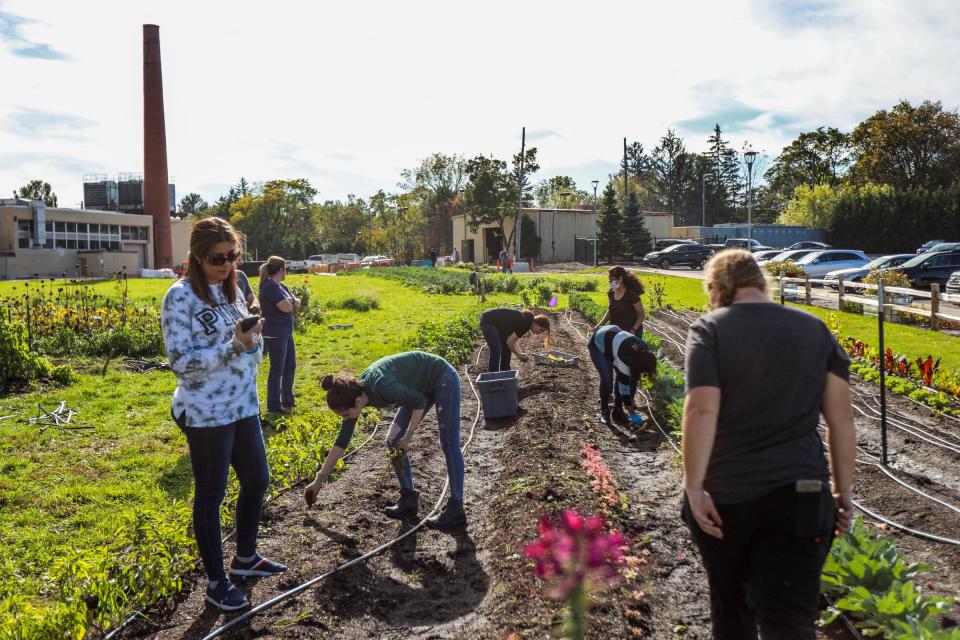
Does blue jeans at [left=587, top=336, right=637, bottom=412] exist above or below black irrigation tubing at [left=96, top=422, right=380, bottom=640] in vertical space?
above

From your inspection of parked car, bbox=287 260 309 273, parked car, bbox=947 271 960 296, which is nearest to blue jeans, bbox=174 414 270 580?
parked car, bbox=947 271 960 296

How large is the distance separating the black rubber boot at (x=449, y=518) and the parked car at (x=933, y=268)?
22487mm

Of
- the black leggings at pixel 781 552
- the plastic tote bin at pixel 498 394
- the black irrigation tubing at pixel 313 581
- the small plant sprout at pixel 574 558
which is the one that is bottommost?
the black irrigation tubing at pixel 313 581

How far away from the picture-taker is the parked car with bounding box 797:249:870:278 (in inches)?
1089

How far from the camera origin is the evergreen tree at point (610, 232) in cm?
4516

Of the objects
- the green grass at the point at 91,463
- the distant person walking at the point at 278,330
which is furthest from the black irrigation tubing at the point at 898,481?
the distant person walking at the point at 278,330

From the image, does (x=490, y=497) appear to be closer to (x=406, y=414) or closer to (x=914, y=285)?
(x=406, y=414)

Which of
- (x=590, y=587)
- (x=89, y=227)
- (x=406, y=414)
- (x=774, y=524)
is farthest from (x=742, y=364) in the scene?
(x=89, y=227)

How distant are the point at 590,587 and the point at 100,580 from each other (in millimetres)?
2949

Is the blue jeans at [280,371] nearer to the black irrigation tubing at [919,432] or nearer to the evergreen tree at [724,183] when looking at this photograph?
the black irrigation tubing at [919,432]

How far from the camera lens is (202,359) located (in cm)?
338

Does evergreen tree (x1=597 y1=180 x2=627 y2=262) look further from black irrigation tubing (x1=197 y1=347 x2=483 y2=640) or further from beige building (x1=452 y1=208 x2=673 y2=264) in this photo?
black irrigation tubing (x1=197 y1=347 x2=483 y2=640)

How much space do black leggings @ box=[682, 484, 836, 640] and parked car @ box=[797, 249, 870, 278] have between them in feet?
89.6

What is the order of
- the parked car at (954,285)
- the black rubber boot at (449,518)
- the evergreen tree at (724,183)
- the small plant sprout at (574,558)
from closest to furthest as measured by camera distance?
the small plant sprout at (574,558)
the black rubber boot at (449,518)
the parked car at (954,285)
the evergreen tree at (724,183)
